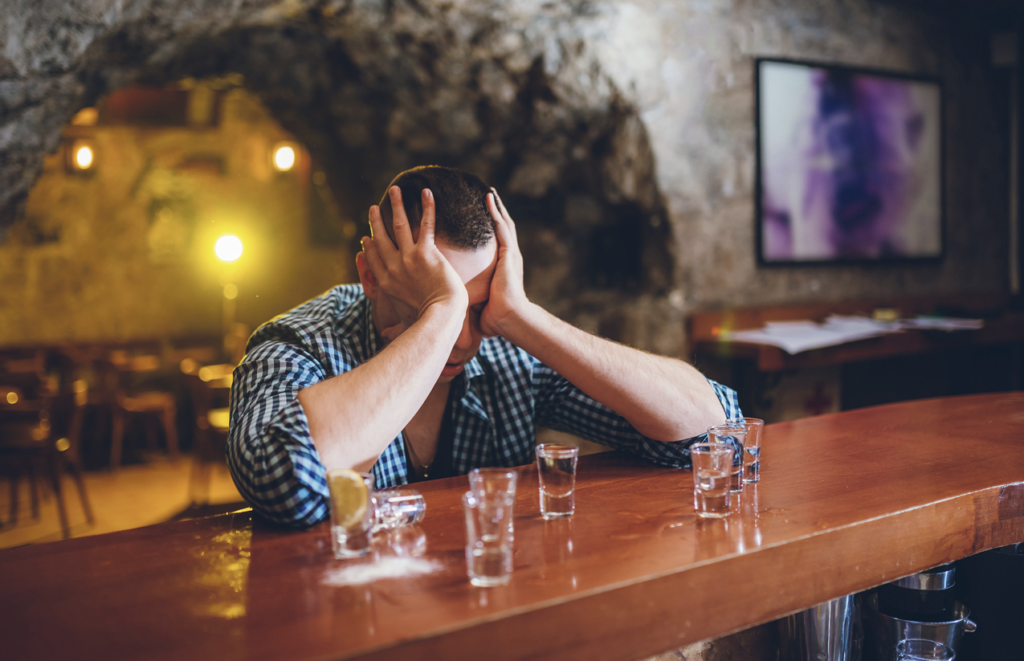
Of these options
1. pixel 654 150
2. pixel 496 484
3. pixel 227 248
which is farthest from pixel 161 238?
pixel 496 484

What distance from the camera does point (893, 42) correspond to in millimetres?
4066

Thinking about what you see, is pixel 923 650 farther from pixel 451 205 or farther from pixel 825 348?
pixel 825 348

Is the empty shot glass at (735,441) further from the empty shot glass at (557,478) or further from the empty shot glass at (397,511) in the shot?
the empty shot glass at (397,511)

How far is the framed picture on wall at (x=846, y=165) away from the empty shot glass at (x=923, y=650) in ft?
8.51

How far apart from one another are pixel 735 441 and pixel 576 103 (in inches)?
97.6

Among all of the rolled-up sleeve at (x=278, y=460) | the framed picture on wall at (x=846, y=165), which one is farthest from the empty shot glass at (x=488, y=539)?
the framed picture on wall at (x=846, y=165)

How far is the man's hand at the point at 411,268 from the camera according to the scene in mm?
1287

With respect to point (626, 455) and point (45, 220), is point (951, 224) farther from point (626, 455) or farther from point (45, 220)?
point (45, 220)

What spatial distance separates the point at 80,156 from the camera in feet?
21.9

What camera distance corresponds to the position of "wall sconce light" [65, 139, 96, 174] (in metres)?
6.66

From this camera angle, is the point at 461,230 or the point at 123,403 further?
the point at 123,403

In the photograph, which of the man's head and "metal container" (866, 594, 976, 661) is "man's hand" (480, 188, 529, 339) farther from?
"metal container" (866, 594, 976, 661)

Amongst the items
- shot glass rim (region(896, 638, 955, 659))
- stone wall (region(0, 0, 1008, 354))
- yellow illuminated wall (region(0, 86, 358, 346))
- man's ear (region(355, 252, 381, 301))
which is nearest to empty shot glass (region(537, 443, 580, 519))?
man's ear (region(355, 252, 381, 301))

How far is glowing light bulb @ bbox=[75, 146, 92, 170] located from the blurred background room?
305 cm
